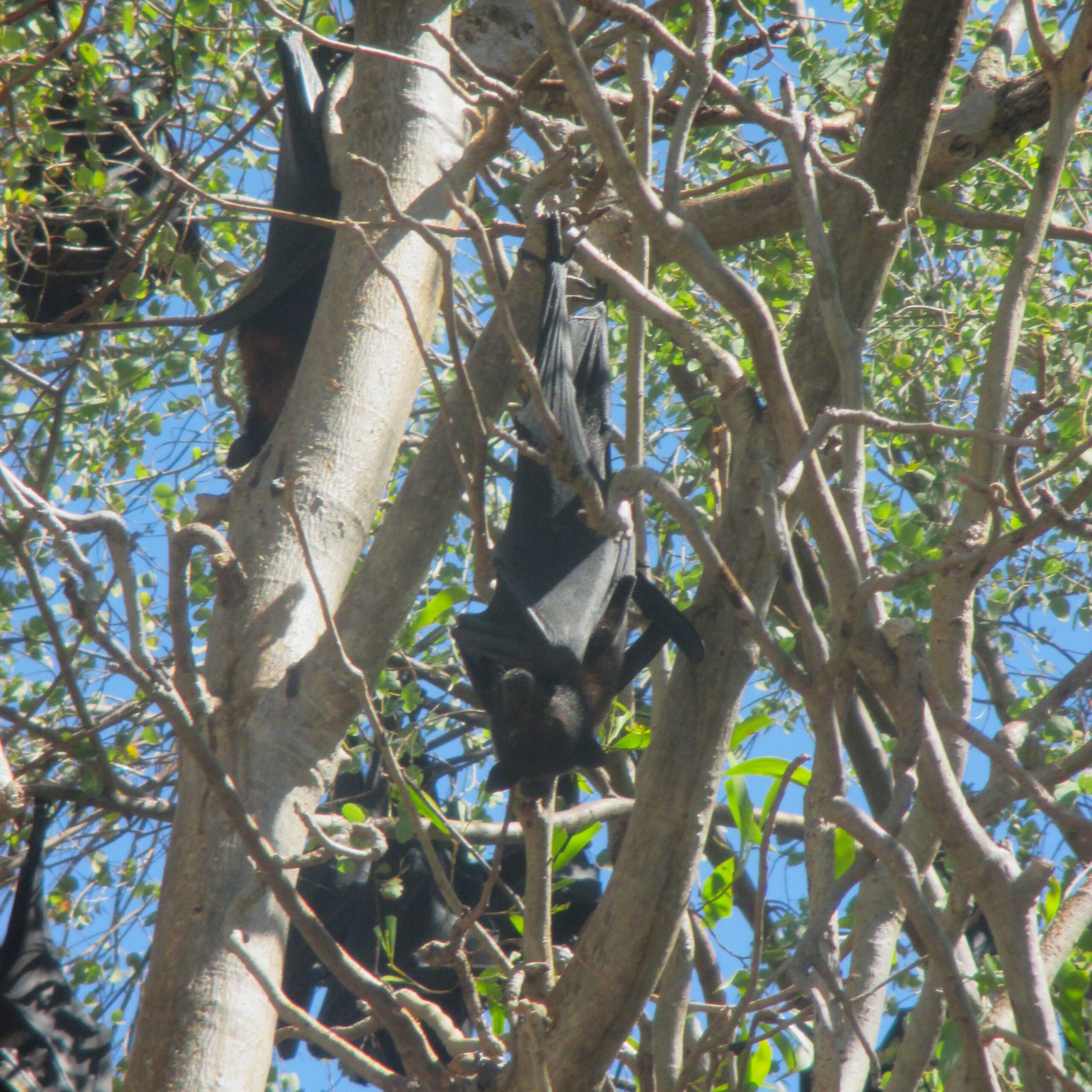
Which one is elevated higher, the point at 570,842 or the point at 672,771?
the point at 570,842

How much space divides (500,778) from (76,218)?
270 centimetres

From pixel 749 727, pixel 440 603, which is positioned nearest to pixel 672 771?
pixel 749 727

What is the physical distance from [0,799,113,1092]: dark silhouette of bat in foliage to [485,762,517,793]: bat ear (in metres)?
1.32

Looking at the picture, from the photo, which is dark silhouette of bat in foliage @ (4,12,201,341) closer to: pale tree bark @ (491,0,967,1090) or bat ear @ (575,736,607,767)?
bat ear @ (575,736,607,767)

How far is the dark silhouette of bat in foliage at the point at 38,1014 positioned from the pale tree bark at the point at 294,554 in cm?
147

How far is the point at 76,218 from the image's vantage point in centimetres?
434

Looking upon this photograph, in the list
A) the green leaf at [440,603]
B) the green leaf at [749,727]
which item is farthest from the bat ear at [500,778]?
the green leaf at [749,727]

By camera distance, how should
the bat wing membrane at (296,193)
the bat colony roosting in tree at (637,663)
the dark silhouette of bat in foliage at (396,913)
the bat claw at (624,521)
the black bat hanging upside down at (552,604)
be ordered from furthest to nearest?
the dark silhouette of bat in foliage at (396,913), the bat wing membrane at (296,193), the black bat hanging upside down at (552,604), the bat claw at (624,521), the bat colony roosting in tree at (637,663)

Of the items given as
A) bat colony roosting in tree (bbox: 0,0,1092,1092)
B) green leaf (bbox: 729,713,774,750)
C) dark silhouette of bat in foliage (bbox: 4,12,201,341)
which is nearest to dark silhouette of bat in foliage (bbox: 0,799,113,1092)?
bat colony roosting in tree (bbox: 0,0,1092,1092)

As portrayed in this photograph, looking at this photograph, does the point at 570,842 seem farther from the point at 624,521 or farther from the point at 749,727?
the point at 624,521

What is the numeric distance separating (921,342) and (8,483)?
14.0 feet

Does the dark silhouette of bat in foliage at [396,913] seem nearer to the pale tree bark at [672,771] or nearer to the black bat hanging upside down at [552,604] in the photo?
the black bat hanging upside down at [552,604]

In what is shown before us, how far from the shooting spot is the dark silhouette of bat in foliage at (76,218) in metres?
4.15

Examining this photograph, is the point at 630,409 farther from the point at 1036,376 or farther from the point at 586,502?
the point at 1036,376
